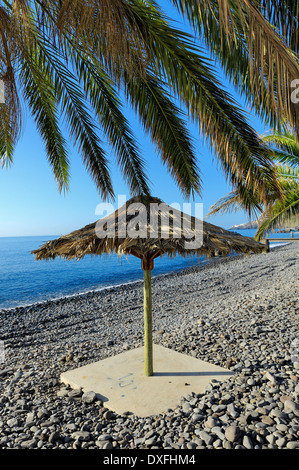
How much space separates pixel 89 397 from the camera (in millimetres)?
3607

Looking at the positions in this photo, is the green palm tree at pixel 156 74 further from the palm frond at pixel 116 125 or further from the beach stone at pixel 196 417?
the beach stone at pixel 196 417

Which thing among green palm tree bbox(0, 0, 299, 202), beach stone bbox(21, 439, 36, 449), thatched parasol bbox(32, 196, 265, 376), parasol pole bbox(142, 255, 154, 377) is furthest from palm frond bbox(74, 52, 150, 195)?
beach stone bbox(21, 439, 36, 449)

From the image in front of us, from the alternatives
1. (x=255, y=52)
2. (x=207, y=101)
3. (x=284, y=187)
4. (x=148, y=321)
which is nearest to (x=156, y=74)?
(x=207, y=101)

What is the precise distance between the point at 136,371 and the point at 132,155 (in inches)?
155

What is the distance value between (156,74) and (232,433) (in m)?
4.12

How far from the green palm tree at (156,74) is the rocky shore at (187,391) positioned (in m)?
2.48

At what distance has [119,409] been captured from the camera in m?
3.35
